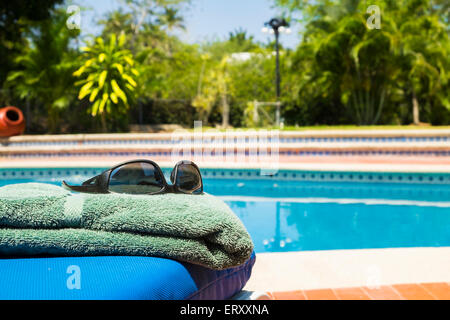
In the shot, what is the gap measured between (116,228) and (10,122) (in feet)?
35.0

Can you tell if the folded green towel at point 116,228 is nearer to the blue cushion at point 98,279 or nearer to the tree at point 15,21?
the blue cushion at point 98,279

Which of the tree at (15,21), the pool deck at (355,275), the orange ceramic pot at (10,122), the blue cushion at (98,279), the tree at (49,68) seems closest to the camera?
the blue cushion at (98,279)

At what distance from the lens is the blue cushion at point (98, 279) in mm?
683

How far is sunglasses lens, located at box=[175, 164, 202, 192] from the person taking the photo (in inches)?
49.5

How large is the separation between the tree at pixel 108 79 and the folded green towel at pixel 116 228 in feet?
39.1

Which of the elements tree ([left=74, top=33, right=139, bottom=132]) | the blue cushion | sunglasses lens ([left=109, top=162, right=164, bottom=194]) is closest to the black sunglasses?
sunglasses lens ([left=109, top=162, right=164, bottom=194])

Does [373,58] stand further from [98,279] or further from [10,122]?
[98,279]

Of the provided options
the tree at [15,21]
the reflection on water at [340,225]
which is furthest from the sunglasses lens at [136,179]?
the tree at [15,21]

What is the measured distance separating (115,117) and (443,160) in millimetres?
10474

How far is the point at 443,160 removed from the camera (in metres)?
7.75

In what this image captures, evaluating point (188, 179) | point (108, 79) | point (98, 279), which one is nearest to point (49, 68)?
point (108, 79)

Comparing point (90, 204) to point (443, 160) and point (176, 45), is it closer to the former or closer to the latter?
point (443, 160)

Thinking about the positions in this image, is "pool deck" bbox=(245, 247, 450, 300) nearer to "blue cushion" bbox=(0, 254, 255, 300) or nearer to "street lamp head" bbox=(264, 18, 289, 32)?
"blue cushion" bbox=(0, 254, 255, 300)

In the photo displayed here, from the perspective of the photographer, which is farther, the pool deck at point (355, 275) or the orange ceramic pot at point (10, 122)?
the orange ceramic pot at point (10, 122)
